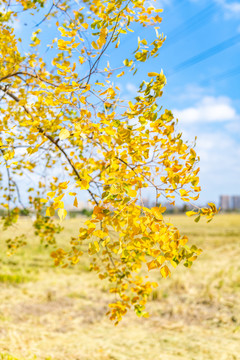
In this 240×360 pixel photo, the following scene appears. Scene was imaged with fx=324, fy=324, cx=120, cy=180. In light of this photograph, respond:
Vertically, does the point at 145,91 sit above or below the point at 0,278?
above

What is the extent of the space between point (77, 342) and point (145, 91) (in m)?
5.07

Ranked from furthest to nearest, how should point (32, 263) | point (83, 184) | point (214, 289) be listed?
point (32, 263)
point (214, 289)
point (83, 184)


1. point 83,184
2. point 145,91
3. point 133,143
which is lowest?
point 83,184

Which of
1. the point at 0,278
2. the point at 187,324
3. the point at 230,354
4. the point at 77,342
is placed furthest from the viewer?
the point at 0,278

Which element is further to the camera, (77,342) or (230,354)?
(77,342)

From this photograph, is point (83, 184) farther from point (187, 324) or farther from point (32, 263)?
point (32, 263)

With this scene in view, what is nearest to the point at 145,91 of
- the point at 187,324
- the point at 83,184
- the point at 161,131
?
the point at 161,131

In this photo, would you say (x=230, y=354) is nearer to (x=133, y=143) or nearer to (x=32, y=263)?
(x=133, y=143)

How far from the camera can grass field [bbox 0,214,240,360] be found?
529cm

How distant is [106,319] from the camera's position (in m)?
7.24

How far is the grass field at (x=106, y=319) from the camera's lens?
5289 mm

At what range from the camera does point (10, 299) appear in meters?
8.14

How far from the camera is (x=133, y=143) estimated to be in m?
2.38

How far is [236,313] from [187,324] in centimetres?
120
